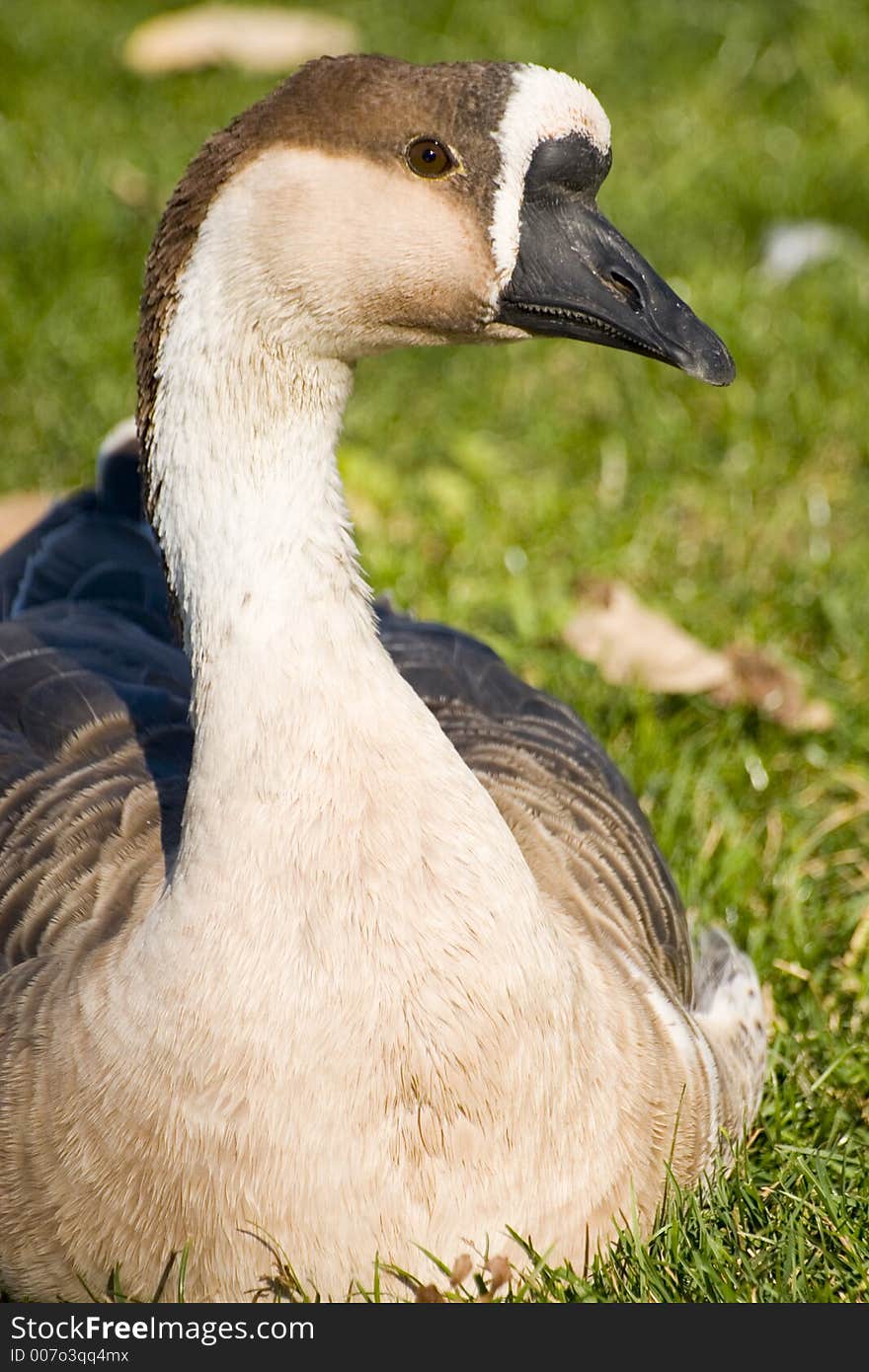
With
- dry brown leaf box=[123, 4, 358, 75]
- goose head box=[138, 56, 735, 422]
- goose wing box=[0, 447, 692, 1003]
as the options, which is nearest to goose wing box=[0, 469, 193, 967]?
goose wing box=[0, 447, 692, 1003]

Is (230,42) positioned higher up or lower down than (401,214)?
lower down

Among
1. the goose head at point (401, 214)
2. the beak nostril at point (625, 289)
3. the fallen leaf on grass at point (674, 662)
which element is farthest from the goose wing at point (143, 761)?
the beak nostril at point (625, 289)

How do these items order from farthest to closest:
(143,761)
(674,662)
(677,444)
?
1. (677,444)
2. (674,662)
3. (143,761)

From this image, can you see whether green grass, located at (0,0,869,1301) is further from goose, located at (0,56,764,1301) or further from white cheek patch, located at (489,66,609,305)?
white cheek patch, located at (489,66,609,305)

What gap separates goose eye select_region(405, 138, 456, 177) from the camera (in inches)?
102

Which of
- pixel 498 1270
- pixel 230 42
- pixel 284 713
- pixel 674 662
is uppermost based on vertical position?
pixel 230 42

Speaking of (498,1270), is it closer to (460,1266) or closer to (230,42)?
(460,1266)

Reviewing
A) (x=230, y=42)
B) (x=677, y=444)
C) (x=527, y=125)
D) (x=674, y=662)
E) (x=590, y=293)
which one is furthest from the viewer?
(x=230, y=42)

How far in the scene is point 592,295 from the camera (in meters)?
2.74

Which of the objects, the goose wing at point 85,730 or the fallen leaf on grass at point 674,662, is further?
the fallen leaf on grass at point 674,662

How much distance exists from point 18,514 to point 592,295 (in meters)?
2.63

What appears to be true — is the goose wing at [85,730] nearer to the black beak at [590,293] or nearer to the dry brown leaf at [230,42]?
the black beak at [590,293]

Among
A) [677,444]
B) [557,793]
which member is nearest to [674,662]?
[557,793]

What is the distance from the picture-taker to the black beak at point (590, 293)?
107 inches
